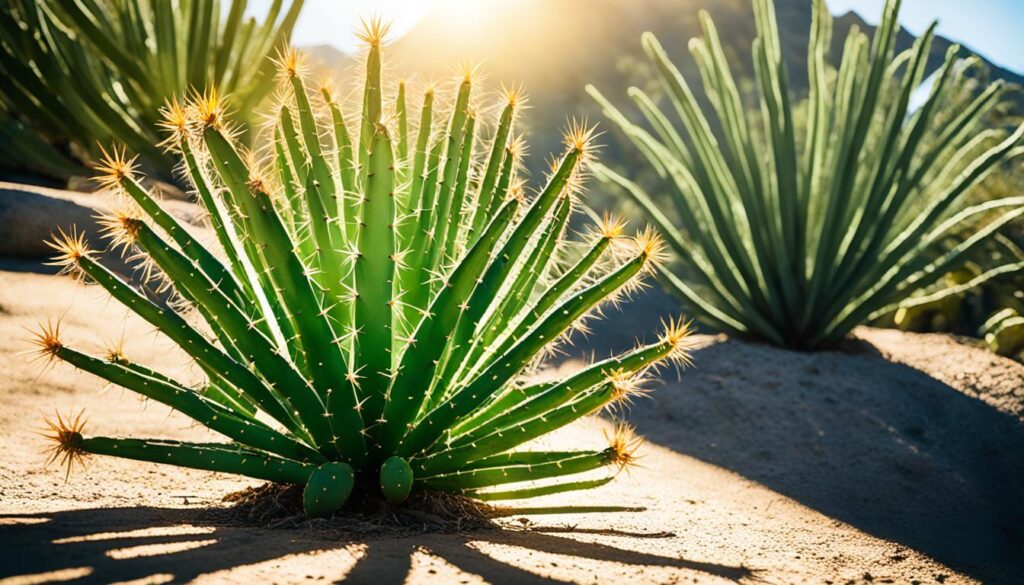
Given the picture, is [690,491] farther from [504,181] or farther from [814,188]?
[814,188]

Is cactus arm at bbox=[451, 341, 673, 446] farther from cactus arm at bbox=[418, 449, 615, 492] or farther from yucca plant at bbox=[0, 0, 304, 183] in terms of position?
yucca plant at bbox=[0, 0, 304, 183]

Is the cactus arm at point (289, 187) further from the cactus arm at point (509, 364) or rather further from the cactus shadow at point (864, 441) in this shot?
the cactus shadow at point (864, 441)

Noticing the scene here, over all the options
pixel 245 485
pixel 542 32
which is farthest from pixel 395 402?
pixel 542 32

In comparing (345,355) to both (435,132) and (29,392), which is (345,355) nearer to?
(435,132)

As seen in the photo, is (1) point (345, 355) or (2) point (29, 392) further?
(2) point (29, 392)

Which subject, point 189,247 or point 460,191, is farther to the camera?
point 460,191

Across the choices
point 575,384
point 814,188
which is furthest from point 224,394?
point 814,188
